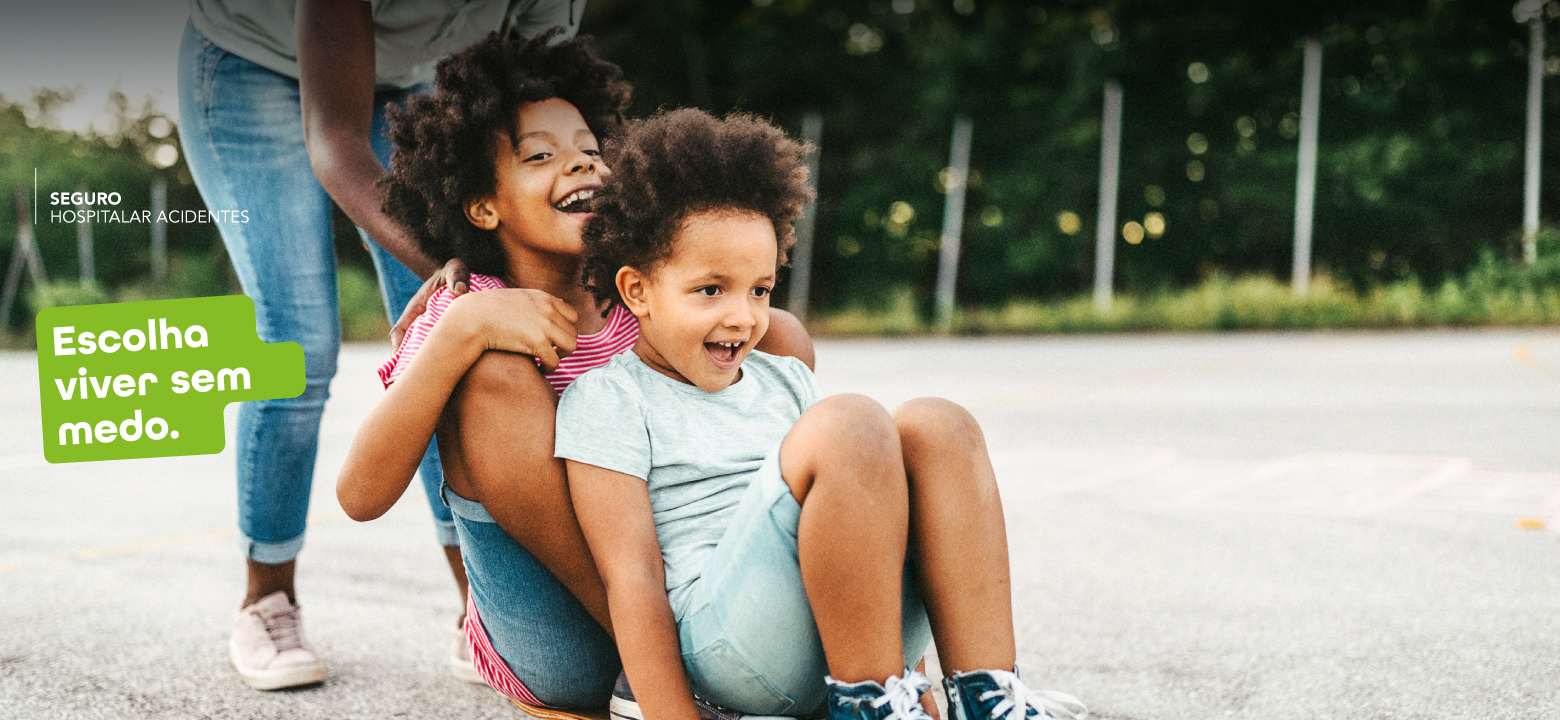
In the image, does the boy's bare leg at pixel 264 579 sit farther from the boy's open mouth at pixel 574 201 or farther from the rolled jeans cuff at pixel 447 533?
the boy's open mouth at pixel 574 201

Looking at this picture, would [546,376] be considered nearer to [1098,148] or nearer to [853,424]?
[853,424]

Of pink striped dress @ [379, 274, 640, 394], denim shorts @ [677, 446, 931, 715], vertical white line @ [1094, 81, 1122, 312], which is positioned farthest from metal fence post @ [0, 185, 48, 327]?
denim shorts @ [677, 446, 931, 715]

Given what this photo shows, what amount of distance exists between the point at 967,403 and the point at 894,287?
17.9 m

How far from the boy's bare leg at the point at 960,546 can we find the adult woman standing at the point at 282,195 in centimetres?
117

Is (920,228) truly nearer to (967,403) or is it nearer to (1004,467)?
(967,403)

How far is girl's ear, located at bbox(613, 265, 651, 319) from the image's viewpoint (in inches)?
68.3

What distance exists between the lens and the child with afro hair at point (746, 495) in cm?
149

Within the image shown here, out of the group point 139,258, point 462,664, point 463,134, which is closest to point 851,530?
point 463,134

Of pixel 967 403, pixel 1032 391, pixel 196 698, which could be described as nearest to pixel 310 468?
pixel 196 698

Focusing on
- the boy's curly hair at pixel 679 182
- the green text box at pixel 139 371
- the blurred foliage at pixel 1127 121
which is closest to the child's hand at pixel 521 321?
the boy's curly hair at pixel 679 182

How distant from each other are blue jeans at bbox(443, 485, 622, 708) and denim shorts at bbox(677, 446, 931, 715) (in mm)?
264

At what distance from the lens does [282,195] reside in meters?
2.32

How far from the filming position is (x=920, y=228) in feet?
85.6

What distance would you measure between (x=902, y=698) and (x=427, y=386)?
755 millimetres
